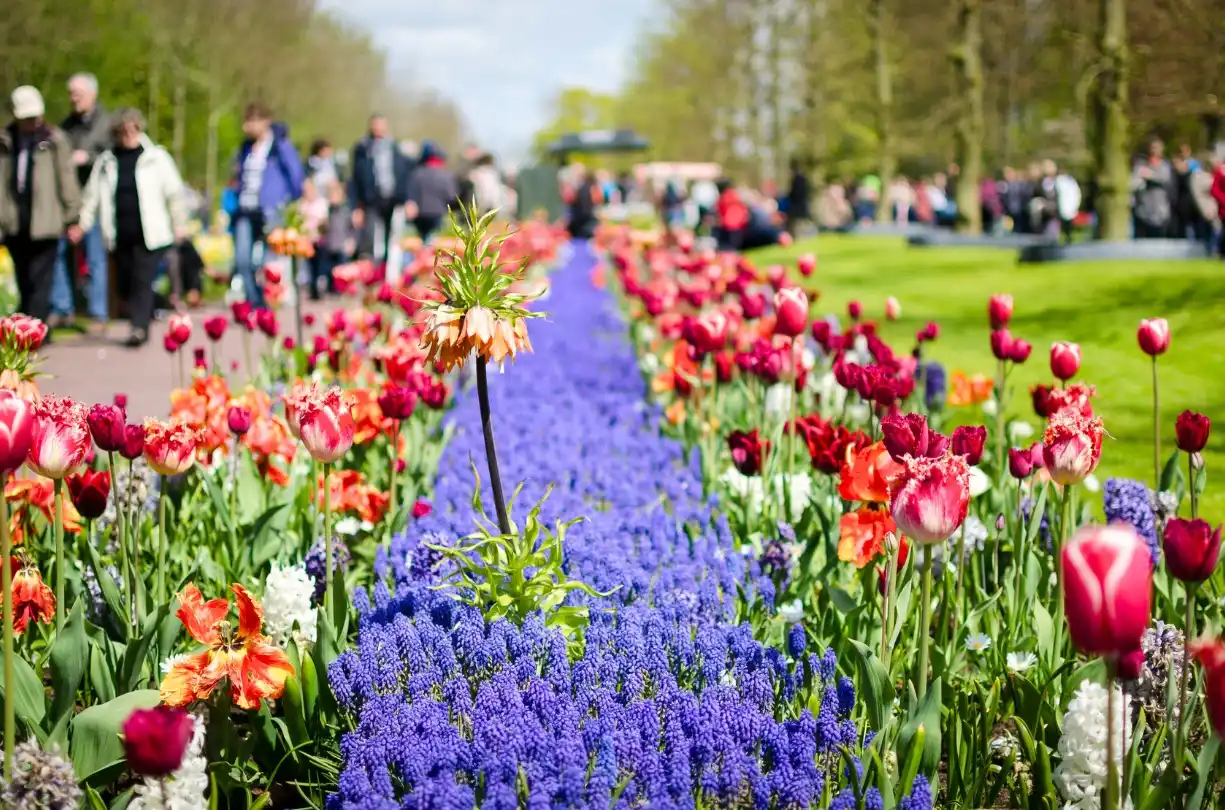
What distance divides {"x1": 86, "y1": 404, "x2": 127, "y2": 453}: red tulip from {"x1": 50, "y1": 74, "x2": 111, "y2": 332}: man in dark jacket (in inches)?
289

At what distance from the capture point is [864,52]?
130 ft

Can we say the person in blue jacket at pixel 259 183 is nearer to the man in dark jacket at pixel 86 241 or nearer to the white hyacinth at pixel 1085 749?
the man in dark jacket at pixel 86 241

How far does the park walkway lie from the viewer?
7.37 meters

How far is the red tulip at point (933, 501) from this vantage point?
89.9 inches

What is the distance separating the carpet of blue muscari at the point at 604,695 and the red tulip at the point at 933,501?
46cm

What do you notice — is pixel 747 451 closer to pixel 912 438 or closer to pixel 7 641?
pixel 912 438

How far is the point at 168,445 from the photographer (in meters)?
3.04

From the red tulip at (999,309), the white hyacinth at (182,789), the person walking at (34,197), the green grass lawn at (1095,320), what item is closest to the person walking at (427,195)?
the green grass lawn at (1095,320)

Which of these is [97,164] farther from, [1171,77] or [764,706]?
[1171,77]

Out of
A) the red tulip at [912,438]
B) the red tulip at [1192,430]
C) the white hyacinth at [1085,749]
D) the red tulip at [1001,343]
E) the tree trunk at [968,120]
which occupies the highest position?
the tree trunk at [968,120]

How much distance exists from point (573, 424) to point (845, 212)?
2700 centimetres

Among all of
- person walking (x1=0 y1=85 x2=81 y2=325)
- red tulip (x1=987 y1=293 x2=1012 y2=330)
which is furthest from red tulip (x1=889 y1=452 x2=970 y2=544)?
person walking (x1=0 y1=85 x2=81 y2=325)

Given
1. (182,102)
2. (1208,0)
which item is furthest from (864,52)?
(1208,0)

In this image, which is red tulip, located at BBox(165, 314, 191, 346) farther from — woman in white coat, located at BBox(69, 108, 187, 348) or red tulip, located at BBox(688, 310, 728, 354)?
woman in white coat, located at BBox(69, 108, 187, 348)
